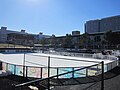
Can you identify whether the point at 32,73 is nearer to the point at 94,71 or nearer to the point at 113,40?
the point at 94,71

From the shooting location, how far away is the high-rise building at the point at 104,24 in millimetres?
109312

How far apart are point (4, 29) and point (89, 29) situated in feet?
226

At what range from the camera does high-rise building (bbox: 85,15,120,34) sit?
109m

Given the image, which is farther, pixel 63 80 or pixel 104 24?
pixel 104 24

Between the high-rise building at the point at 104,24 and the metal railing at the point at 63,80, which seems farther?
the high-rise building at the point at 104,24

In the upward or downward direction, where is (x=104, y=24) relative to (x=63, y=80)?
upward

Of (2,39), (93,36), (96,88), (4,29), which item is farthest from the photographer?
(4,29)

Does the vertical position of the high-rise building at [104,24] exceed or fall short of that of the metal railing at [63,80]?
it exceeds it

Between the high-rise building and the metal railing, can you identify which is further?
the high-rise building

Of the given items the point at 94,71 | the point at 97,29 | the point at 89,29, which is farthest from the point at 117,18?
the point at 94,71

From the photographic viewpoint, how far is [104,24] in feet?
388

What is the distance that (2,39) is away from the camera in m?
100

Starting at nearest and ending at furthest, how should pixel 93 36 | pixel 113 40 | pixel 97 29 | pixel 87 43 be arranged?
1. pixel 113 40
2. pixel 87 43
3. pixel 93 36
4. pixel 97 29

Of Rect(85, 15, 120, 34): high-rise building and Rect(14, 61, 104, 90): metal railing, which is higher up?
Rect(85, 15, 120, 34): high-rise building
